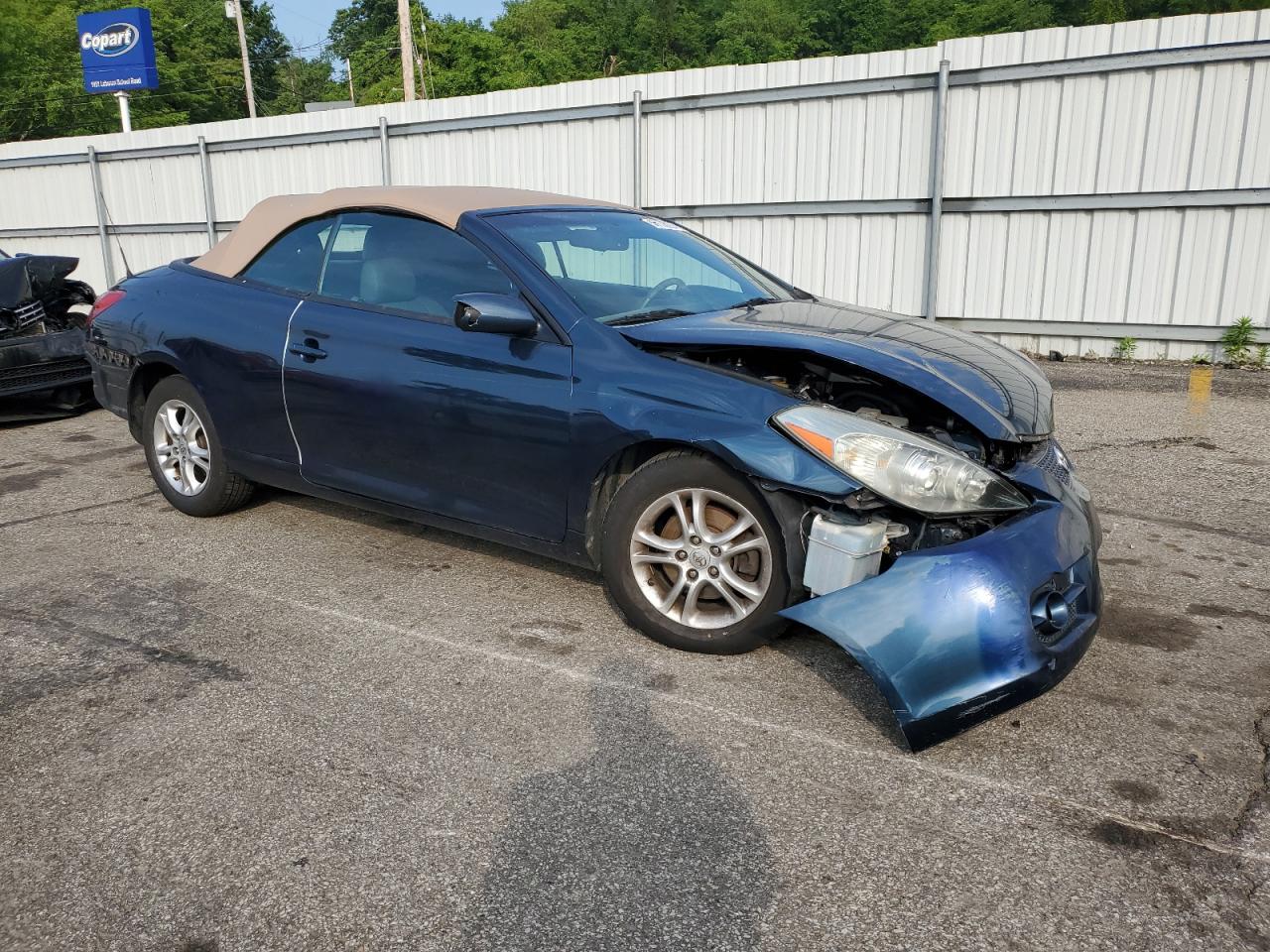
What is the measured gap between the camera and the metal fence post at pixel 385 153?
13797 millimetres

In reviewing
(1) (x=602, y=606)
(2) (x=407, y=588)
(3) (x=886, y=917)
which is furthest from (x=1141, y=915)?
(2) (x=407, y=588)

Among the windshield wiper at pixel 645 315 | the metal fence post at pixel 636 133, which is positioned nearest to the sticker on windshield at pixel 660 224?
the windshield wiper at pixel 645 315

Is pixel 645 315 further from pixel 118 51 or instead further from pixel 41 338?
pixel 118 51

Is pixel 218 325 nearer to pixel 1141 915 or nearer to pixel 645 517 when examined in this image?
pixel 645 517

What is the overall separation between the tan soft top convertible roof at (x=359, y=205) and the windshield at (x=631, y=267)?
0.56 ft

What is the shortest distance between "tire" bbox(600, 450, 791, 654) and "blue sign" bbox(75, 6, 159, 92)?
92.8ft

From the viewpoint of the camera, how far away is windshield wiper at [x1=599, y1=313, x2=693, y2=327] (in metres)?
3.78

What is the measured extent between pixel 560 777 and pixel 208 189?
15385 mm

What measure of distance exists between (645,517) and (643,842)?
1248 mm

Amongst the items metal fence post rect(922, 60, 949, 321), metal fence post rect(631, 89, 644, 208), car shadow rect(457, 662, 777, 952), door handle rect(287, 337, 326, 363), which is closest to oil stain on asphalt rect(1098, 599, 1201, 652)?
car shadow rect(457, 662, 777, 952)

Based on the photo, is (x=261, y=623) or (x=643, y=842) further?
(x=261, y=623)

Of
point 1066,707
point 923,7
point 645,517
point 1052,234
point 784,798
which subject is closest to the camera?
point 784,798

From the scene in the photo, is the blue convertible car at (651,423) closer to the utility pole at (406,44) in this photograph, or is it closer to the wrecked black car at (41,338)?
the wrecked black car at (41,338)

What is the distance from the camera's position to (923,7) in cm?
6425
